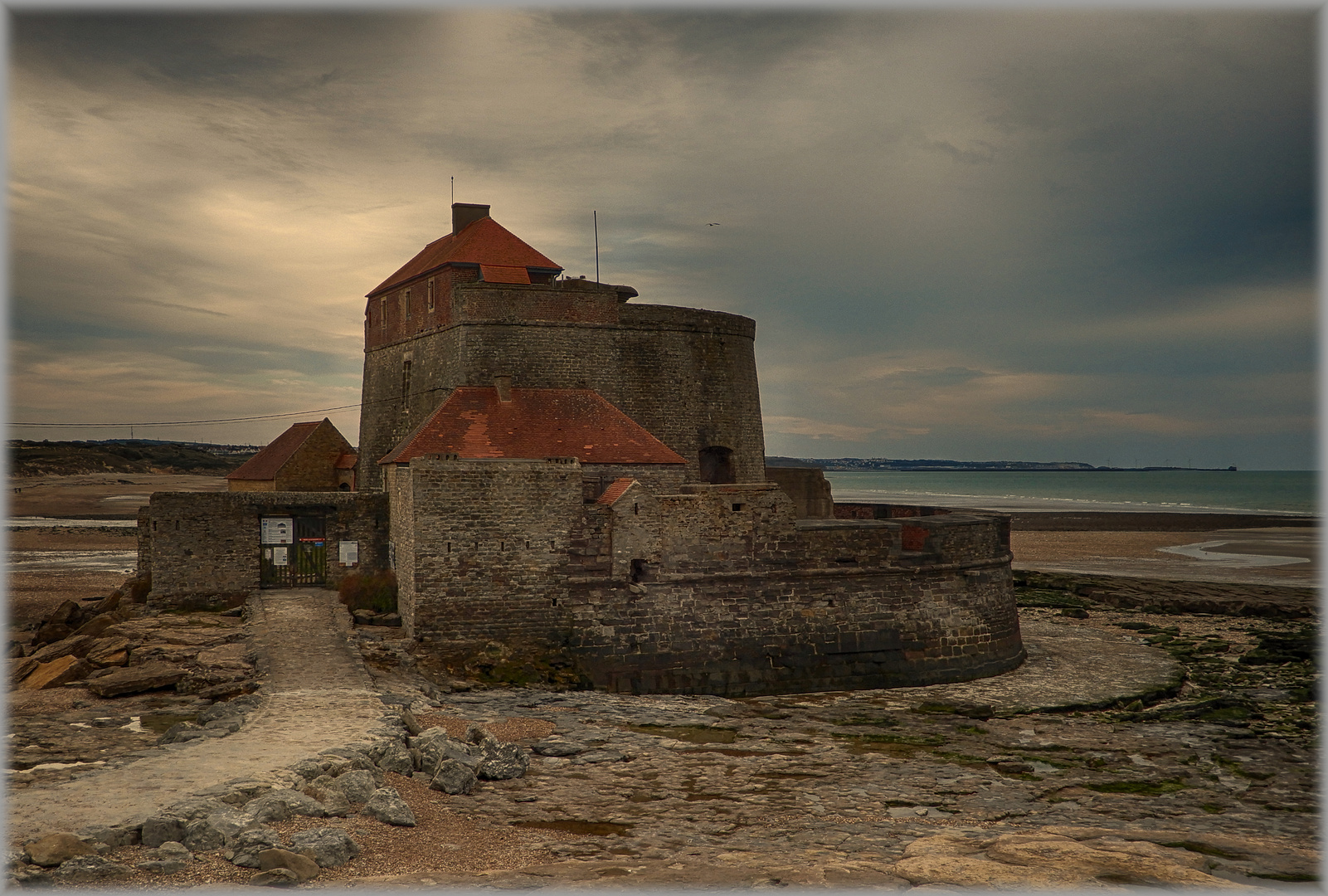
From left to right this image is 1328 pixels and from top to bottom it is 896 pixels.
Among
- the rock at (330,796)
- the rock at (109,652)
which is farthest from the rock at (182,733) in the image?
the rock at (109,652)

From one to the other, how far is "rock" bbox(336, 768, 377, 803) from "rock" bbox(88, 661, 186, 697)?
639cm

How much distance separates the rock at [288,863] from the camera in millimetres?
8320

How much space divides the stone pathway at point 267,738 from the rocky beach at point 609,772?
0.05 metres

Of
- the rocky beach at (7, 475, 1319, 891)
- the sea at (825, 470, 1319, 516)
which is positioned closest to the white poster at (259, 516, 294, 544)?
the rocky beach at (7, 475, 1319, 891)

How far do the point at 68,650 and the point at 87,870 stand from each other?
Answer: 1262cm

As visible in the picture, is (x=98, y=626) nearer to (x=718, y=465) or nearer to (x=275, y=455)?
(x=275, y=455)

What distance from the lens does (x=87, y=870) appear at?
7.96 meters

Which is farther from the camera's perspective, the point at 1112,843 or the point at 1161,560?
the point at 1161,560

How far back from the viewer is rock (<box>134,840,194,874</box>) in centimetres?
820

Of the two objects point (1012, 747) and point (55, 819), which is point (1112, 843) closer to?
point (1012, 747)

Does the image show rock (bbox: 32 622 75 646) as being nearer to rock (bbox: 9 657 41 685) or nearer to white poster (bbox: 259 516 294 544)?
rock (bbox: 9 657 41 685)

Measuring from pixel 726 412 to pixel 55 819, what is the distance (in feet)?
66.0

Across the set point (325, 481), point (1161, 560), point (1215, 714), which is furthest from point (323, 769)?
→ point (1161, 560)

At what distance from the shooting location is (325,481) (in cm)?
2653
